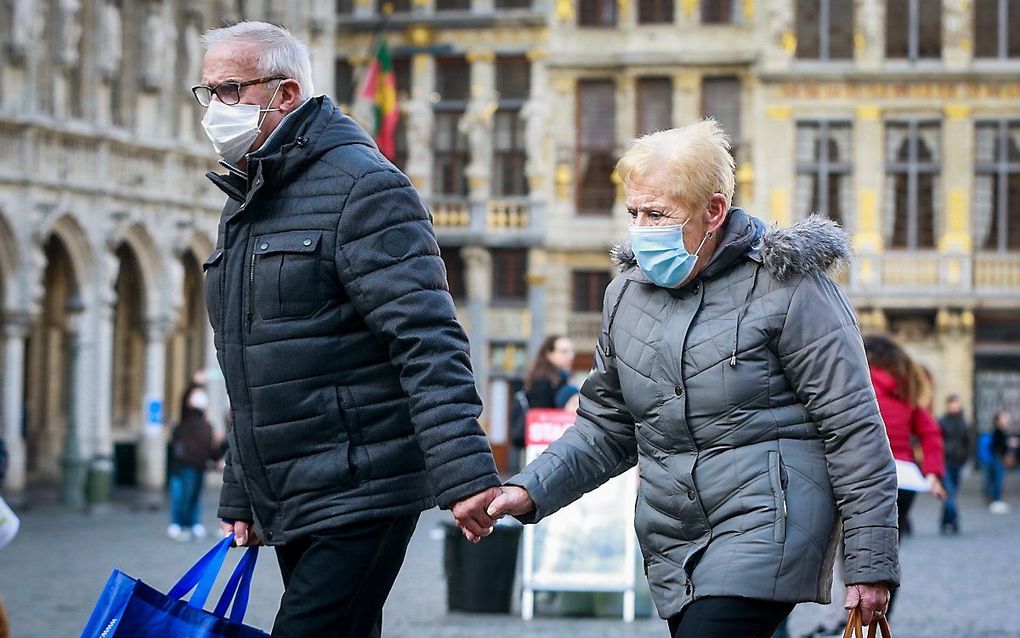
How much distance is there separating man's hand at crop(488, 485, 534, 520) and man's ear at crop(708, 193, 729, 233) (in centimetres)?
77

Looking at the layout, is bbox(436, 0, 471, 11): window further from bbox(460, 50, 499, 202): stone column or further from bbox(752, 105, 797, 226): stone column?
bbox(752, 105, 797, 226): stone column

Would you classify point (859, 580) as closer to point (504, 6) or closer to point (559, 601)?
point (559, 601)

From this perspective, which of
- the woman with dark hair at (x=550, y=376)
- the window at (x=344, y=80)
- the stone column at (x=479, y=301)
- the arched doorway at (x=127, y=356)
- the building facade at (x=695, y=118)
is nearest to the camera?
the woman with dark hair at (x=550, y=376)

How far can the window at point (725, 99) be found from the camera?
133 ft

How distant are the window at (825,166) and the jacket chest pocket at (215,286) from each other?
116 feet

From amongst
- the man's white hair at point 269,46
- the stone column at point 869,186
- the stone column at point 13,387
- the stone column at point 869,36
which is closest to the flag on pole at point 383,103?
the stone column at point 869,186

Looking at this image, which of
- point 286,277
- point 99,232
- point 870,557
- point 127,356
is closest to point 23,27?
point 99,232

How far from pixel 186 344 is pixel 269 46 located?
29799 mm

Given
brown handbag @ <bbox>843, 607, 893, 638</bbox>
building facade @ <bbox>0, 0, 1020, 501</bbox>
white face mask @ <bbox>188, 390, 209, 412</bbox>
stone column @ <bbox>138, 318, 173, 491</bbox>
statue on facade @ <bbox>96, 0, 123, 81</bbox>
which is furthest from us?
building facade @ <bbox>0, 0, 1020, 501</bbox>

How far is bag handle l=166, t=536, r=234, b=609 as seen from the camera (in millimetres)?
5008

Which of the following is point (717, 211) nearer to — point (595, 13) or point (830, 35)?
point (830, 35)

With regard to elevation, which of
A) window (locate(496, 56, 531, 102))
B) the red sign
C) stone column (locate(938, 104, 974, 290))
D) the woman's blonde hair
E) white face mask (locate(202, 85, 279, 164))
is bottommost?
the red sign

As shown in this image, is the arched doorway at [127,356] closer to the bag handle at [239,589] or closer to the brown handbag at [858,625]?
the bag handle at [239,589]

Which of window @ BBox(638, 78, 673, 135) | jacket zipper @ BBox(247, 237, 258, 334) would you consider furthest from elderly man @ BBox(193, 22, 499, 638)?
window @ BBox(638, 78, 673, 135)
